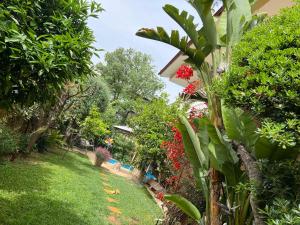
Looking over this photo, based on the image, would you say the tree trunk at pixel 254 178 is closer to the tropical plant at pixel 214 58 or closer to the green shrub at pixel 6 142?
the tropical plant at pixel 214 58

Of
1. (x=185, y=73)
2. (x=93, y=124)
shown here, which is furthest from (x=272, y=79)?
(x=93, y=124)

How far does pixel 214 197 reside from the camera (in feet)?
14.9

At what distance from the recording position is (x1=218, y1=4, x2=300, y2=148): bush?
2.60m

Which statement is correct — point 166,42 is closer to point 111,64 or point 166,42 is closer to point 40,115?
point 40,115

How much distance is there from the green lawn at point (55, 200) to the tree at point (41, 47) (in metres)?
3.22

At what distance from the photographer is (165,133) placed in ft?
60.2

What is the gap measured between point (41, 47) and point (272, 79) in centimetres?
366

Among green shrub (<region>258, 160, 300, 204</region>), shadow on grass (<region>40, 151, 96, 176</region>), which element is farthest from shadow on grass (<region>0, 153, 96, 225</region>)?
green shrub (<region>258, 160, 300, 204</region>)

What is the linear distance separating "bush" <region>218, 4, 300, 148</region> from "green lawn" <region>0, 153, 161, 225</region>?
19.3 feet

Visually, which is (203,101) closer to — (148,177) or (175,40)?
(175,40)

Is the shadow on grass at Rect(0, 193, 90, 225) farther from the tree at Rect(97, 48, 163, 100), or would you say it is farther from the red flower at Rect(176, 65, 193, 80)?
the tree at Rect(97, 48, 163, 100)

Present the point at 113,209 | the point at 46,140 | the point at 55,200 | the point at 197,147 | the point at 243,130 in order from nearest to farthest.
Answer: the point at 243,130, the point at 197,147, the point at 55,200, the point at 113,209, the point at 46,140

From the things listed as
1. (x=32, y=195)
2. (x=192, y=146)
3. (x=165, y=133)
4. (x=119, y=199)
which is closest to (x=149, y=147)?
(x=165, y=133)

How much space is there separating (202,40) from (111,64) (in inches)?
1753
